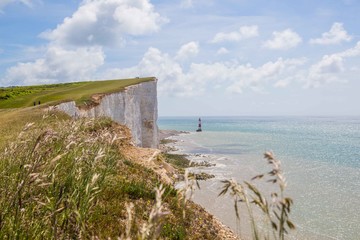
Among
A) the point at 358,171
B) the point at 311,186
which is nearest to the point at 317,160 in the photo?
the point at 358,171

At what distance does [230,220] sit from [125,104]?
65.9 ft

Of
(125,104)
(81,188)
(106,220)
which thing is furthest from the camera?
(125,104)

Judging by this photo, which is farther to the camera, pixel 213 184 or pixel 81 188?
pixel 213 184

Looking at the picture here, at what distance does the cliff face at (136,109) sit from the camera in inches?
1421

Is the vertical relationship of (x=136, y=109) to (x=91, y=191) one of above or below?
above

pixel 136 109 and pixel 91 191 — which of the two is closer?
pixel 91 191

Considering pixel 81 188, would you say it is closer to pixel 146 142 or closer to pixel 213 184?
pixel 213 184

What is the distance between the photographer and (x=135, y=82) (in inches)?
1827

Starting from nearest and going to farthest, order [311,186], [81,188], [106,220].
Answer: [81,188], [106,220], [311,186]

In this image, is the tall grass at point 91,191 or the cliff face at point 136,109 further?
the cliff face at point 136,109

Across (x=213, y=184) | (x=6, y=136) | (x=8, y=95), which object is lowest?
(x=213, y=184)

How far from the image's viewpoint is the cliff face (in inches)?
1421

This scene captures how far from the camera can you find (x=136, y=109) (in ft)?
145

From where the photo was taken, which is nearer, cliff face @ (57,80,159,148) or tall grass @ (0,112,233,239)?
tall grass @ (0,112,233,239)
